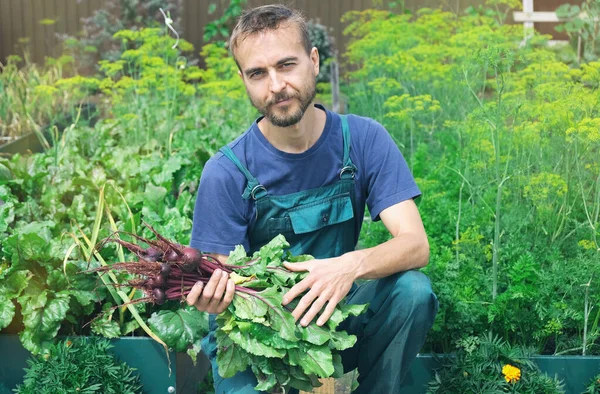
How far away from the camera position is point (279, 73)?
122 inches

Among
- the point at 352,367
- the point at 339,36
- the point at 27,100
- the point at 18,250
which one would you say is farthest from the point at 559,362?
the point at 339,36

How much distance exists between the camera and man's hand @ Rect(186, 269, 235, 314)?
9.27ft

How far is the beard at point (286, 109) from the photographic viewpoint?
3092mm

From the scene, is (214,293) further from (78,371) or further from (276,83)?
(78,371)

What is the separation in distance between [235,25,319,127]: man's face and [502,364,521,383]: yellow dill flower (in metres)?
1.35

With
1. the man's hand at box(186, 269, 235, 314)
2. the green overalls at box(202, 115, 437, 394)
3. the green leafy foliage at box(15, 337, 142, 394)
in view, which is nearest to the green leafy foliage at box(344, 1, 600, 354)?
the green overalls at box(202, 115, 437, 394)

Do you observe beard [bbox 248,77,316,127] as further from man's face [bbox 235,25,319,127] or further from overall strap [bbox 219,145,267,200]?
overall strap [bbox 219,145,267,200]

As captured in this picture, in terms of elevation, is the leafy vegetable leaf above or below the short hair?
below

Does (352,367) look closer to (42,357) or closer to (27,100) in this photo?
(42,357)

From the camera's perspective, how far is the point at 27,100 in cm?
894

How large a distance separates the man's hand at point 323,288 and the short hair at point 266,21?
811mm

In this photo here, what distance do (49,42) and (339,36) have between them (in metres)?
4.29

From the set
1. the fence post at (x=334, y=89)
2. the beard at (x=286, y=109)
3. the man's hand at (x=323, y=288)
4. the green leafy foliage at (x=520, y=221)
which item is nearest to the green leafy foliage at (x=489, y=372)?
the green leafy foliage at (x=520, y=221)

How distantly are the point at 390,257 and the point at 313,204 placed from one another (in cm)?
42
